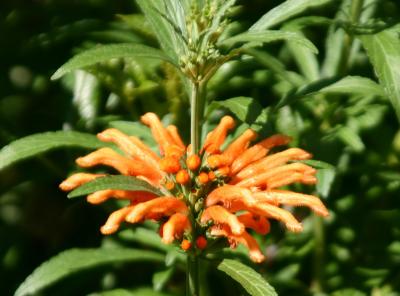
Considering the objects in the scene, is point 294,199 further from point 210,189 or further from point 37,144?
point 37,144

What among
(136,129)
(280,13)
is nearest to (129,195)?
(136,129)

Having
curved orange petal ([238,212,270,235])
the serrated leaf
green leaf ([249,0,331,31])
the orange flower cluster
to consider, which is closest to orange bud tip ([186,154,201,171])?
the orange flower cluster

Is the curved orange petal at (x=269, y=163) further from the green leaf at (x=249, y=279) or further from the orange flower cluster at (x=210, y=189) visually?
the green leaf at (x=249, y=279)

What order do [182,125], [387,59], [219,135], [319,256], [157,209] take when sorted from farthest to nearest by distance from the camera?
[319,256] < [182,125] < [387,59] < [219,135] < [157,209]

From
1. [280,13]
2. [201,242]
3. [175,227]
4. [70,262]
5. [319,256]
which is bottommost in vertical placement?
[319,256]

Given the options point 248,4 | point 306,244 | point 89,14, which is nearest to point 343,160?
point 306,244

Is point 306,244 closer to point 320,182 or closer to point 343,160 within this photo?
point 343,160
